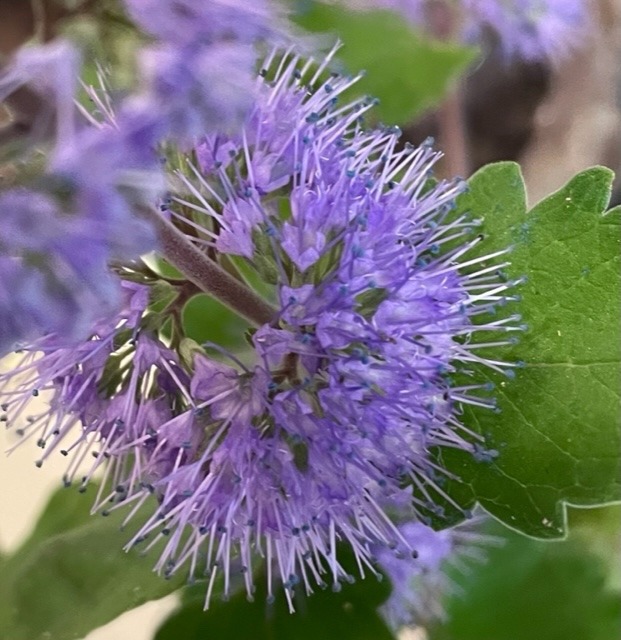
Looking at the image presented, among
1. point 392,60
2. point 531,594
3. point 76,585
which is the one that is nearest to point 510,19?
point 392,60

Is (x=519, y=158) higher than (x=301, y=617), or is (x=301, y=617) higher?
(x=519, y=158)

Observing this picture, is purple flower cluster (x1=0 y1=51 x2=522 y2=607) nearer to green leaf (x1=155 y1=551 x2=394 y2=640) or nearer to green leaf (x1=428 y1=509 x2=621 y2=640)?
green leaf (x1=155 y1=551 x2=394 y2=640)

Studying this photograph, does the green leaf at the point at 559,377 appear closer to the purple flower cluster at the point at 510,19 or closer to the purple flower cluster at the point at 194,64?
the purple flower cluster at the point at 194,64

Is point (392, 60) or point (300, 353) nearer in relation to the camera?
point (300, 353)

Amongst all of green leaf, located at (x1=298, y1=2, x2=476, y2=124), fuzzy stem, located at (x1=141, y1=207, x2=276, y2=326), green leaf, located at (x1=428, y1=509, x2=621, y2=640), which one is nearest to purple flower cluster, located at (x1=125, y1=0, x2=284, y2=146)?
fuzzy stem, located at (x1=141, y1=207, x2=276, y2=326)

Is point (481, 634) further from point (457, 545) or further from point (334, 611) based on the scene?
point (334, 611)

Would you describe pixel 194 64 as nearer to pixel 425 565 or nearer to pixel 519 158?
pixel 425 565

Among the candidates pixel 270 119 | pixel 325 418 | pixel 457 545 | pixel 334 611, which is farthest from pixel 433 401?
pixel 457 545
